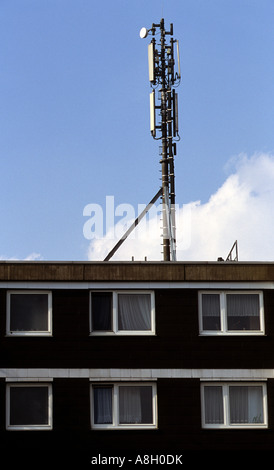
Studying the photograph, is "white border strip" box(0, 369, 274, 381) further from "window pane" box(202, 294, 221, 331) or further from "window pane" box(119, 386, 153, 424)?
"window pane" box(202, 294, 221, 331)

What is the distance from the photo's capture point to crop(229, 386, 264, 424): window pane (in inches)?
1248

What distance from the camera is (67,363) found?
31.3m

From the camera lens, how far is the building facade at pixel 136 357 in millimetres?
31062

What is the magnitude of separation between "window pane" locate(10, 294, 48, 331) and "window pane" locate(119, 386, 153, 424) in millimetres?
3372

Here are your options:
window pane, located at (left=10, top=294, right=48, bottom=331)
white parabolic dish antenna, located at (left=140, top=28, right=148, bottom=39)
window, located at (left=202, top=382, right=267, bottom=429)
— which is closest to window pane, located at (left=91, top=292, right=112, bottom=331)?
window pane, located at (left=10, top=294, right=48, bottom=331)

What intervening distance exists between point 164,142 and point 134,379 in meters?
31.8

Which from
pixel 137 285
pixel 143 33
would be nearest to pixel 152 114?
pixel 143 33

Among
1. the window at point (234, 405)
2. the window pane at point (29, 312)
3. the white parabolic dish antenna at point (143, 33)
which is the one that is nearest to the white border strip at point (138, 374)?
the window at point (234, 405)

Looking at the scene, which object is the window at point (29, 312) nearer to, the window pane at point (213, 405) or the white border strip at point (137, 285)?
the white border strip at point (137, 285)

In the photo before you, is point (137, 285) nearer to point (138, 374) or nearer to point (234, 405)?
point (138, 374)

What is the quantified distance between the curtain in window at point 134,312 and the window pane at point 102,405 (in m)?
2.12

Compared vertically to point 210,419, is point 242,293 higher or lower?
higher

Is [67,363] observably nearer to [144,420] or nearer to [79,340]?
[79,340]
